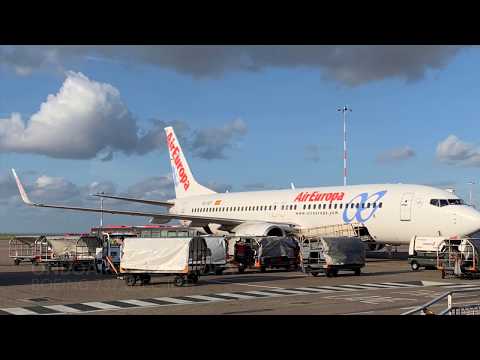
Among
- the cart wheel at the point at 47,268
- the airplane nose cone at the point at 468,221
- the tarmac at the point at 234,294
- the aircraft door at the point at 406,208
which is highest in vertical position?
the aircraft door at the point at 406,208

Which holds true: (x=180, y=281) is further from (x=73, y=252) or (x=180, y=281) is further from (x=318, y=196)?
(x=318, y=196)

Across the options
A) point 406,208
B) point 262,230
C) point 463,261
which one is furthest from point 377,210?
point 463,261

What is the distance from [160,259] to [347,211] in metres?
17.0

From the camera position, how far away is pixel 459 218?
32.8 meters

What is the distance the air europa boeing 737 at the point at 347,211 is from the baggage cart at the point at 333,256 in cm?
705

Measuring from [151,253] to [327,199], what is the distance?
18.0 metres

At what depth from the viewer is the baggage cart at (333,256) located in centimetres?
2795

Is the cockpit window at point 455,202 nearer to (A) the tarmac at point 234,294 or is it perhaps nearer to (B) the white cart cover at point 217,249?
(A) the tarmac at point 234,294

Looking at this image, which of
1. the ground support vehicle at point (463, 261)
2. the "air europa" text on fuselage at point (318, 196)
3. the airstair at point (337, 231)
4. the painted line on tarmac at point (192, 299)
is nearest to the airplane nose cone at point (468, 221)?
the ground support vehicle at point (463, 261)

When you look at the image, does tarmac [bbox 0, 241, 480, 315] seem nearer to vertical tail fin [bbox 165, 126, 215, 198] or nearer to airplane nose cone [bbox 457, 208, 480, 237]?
airplane nose cone [bbox 457, 208, 480, 237]
